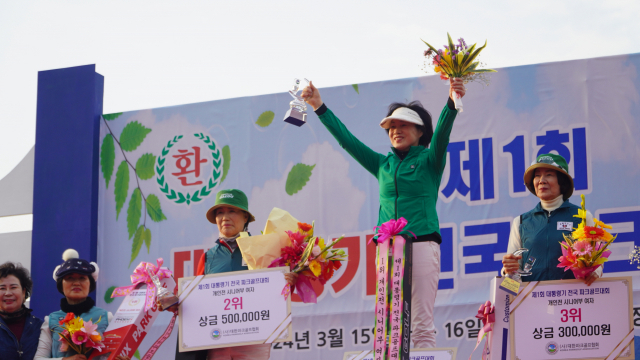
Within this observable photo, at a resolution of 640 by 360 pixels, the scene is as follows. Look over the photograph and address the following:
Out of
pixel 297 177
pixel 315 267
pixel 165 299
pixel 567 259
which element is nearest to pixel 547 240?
pixel 567 259

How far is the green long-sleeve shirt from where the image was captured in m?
3.36

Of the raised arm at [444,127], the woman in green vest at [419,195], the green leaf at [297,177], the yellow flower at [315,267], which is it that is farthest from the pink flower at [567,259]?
the green leaf at [297,177]

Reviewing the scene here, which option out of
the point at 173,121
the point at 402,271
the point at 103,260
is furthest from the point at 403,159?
the point at 103,260

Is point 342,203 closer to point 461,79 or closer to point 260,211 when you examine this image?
point 260,211

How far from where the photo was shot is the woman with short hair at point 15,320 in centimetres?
385

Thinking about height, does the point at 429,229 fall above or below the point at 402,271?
above

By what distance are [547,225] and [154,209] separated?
3749mm

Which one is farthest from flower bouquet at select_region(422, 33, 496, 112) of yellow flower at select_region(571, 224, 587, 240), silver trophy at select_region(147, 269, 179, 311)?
→ silver trophy at select_region(147, 269, 179, 311)

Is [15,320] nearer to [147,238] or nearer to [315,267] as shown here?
[315,267]

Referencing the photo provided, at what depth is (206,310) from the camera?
349 cm

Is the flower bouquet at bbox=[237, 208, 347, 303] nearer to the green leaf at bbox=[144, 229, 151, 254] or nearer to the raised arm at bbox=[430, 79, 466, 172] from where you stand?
the raised arm at bbox=[430, 79, 466, 172]

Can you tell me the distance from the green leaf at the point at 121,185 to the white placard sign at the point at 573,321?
159 inches

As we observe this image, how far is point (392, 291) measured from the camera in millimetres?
3234

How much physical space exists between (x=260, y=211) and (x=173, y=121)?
1.23 metres
